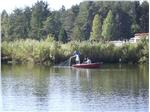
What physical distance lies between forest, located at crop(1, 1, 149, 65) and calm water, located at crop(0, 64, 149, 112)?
206 inches

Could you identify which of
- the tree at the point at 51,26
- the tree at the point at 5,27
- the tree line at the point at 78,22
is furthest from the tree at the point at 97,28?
the tree at the point at 5,27

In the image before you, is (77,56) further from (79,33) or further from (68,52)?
(79,33)

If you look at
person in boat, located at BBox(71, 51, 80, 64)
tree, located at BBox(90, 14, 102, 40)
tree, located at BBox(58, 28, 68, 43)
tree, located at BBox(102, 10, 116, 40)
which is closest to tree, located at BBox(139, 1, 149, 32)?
tree, located at BBox(102, 10, 116, 40)

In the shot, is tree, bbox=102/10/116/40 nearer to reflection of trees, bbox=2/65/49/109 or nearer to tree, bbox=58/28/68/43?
tree, bbox=58/28/68/43

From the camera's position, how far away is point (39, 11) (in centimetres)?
2550

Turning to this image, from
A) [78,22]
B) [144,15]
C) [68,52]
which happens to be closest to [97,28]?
[78,22]

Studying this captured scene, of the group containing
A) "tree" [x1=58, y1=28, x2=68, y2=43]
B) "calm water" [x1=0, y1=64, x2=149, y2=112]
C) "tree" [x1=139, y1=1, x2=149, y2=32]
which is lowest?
"calm water" [x1=0, y1=64, x2=149, y2=112]

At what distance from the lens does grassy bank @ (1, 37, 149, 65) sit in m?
21.4

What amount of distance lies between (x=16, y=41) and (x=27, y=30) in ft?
7.54

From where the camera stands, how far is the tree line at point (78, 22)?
2166 centimetres

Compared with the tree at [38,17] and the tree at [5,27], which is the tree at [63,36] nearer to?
the tree at [38,17]

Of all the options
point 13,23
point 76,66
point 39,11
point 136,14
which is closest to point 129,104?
point 76,66

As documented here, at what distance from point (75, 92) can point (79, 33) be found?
14.1m

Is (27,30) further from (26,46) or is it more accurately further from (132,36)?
(132,36)
